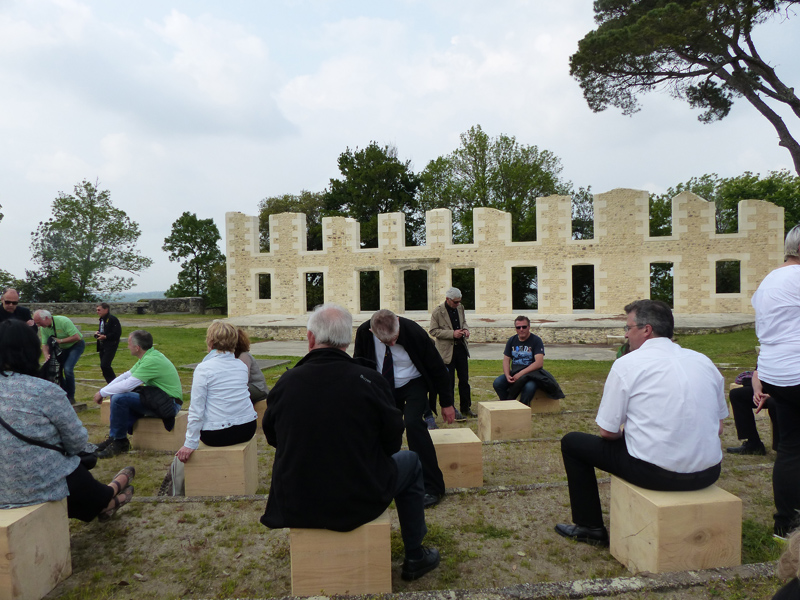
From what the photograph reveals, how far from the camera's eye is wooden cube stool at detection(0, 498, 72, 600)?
2309mm

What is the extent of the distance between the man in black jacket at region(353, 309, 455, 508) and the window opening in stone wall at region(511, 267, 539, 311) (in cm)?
2269

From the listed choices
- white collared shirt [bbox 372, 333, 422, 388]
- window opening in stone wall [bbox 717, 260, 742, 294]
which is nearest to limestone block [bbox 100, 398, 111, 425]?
white collared shirt [bbox 372, 333, 422, 388]

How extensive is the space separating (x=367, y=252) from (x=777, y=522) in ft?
59.0

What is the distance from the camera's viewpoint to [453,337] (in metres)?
6.01

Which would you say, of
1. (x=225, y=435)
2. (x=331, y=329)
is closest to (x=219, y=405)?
(x=225, y=435)

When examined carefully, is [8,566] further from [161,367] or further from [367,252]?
[367,252]

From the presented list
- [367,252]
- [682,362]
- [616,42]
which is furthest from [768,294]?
[367,252]

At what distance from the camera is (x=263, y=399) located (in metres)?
5.51

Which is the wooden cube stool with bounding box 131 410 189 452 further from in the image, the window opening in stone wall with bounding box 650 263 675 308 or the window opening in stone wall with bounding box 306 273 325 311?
the window opening in stone wall with bounding box 650 263 675 308

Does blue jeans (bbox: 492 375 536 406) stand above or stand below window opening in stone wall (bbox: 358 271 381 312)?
below

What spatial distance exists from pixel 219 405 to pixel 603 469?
2534 mm

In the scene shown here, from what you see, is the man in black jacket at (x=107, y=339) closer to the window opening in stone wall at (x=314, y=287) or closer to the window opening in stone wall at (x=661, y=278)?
the window opening in stone wall at (x=314, y=287)

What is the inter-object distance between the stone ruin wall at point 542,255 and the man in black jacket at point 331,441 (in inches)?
Answer: 672

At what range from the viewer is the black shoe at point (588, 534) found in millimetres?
2859
